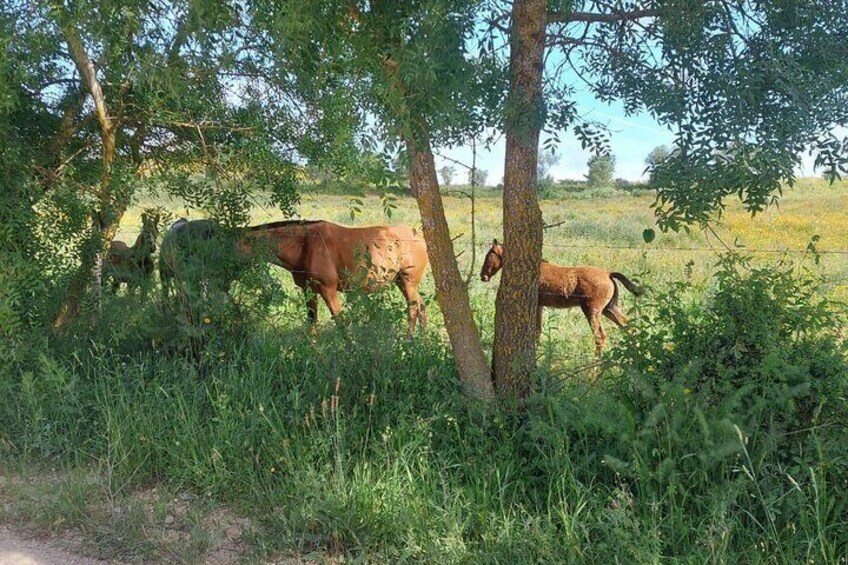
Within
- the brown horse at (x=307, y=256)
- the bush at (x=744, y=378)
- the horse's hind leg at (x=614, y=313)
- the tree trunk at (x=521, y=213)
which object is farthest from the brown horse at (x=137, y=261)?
the horse's hind leg at (x=614, y=313)

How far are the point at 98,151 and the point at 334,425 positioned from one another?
413 centimetres

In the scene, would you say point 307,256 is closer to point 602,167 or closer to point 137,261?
point 137,261

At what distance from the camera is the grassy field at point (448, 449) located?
3.25m

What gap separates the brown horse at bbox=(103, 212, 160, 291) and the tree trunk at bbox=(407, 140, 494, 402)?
9.92ft

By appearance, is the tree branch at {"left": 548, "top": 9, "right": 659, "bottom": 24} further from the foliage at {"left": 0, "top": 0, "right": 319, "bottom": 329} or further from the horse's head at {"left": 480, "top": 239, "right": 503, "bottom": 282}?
the horse's head at {"left": 480, "top": 239, "right": 503, "bottom": 282}

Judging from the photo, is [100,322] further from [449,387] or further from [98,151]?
[449,387]

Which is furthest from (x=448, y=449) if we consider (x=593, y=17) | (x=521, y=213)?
(x=593, y=17)

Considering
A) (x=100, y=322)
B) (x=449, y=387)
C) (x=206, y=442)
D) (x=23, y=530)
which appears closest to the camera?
(x=23, y=530)

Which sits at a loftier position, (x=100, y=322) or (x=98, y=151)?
(x=98, y=151)

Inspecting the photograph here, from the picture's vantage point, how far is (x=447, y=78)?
360 cm

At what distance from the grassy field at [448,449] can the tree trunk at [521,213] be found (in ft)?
0.90

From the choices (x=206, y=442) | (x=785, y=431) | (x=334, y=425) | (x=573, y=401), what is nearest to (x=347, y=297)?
(x=334, y=425)

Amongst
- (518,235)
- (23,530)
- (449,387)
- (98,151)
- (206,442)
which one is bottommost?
(23,530)

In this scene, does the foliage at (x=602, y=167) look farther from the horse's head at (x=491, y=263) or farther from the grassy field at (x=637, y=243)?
the horse's head at (x=491, y=263)
